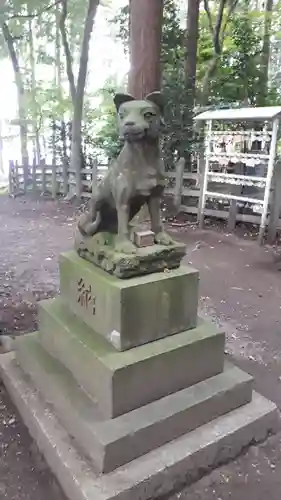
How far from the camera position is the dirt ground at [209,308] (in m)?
1.95

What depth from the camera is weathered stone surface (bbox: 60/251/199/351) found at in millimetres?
1978

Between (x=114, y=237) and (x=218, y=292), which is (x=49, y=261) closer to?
(x=218, y=292)

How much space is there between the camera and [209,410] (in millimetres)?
2145

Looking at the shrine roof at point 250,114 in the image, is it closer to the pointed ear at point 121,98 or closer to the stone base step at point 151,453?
the pointed ear at point 121,98

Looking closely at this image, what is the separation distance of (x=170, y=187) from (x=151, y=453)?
237 inches

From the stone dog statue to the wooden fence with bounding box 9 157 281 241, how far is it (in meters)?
4.36

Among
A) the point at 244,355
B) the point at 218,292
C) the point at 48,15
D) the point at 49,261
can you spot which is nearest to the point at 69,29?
the point at 48,15

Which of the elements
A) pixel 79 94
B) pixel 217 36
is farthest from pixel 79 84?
pixel 217 36

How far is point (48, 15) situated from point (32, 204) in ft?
23.6

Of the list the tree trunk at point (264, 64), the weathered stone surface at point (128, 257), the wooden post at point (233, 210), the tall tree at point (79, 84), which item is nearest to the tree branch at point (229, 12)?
the tree trunk at point (264, 64)

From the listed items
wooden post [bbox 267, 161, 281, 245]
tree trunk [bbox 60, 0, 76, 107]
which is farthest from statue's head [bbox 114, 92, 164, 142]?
tree trunk [bbox 60, 0, 76, 107]

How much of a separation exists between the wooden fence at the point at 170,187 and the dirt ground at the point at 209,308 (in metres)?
0.37

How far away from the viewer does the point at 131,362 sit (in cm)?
194

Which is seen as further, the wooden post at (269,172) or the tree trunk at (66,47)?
the tree trunk at (66,47)
